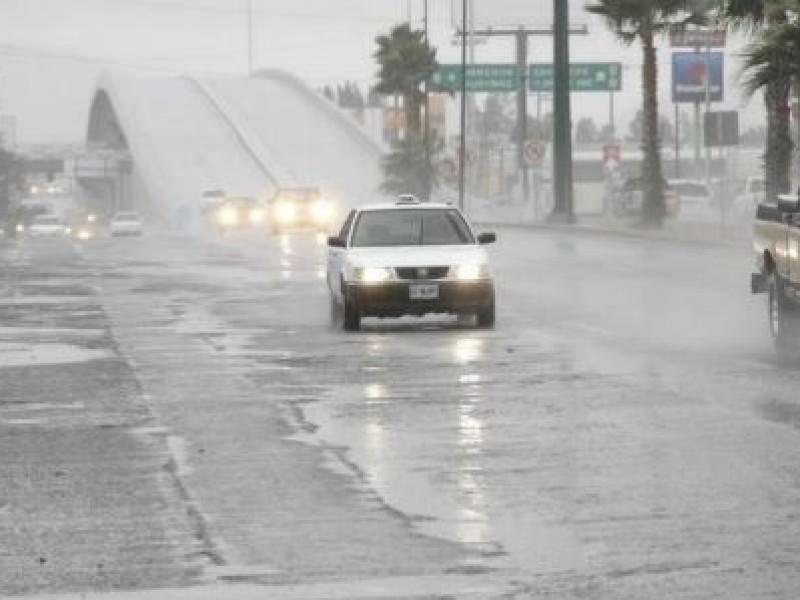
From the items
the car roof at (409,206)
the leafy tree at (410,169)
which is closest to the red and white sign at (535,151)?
the leafy tree at (410,169)

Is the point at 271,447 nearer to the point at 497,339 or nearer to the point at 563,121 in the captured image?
the point at 497,339

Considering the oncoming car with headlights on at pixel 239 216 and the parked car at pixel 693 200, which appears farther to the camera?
the oncoming car with headlights on at pixel 239 216

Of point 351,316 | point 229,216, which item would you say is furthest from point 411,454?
point 229,216

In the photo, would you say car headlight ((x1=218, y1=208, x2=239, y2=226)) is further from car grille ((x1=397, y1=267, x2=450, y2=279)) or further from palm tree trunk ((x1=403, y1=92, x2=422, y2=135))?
car grille ((x1=397, y1=267, x2=450, y2=279))

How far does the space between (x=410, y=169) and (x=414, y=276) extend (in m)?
82.9

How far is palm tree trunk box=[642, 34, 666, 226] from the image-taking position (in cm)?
6056

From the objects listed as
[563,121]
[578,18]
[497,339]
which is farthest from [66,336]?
[578,18]

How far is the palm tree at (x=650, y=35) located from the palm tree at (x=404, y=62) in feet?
143

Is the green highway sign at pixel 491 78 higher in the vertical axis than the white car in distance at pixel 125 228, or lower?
higher

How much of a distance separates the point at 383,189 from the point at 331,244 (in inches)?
3261

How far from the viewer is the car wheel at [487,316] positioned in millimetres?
24047

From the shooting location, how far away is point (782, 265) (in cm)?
2044

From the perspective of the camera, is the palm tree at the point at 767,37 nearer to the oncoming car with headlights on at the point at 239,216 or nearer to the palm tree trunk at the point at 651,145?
the palm tree trunk at the point at 651,145

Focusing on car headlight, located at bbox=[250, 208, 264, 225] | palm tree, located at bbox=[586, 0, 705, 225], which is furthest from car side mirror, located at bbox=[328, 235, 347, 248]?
car headlight, located at bbox=[250, 208, 264, 225]
